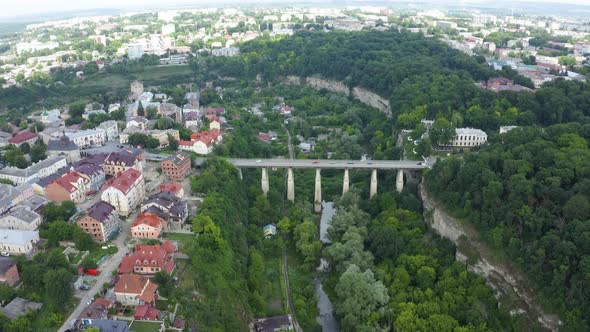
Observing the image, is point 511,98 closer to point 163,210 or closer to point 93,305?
point 163,210

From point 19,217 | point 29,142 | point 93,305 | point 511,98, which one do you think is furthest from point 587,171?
point 29,142

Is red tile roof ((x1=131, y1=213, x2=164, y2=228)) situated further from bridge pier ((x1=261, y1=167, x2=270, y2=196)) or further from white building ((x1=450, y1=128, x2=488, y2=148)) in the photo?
white building ((x1=450, y1=128, x2=488, y2=148))

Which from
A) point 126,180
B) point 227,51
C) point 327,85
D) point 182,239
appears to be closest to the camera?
point 182,239

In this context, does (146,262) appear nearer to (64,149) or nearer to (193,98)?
(64,149)

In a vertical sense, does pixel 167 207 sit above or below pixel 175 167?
below

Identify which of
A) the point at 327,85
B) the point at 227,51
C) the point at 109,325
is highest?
the point at 227,51

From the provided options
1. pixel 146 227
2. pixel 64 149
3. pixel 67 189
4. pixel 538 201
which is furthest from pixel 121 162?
pixel 538 201

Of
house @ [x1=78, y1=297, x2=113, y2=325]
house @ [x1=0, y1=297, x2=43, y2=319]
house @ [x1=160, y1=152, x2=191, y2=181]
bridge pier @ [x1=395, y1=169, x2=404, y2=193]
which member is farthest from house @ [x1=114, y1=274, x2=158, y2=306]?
bridge pier @ [x1=395, y1=169, x2=404, y2=193]
